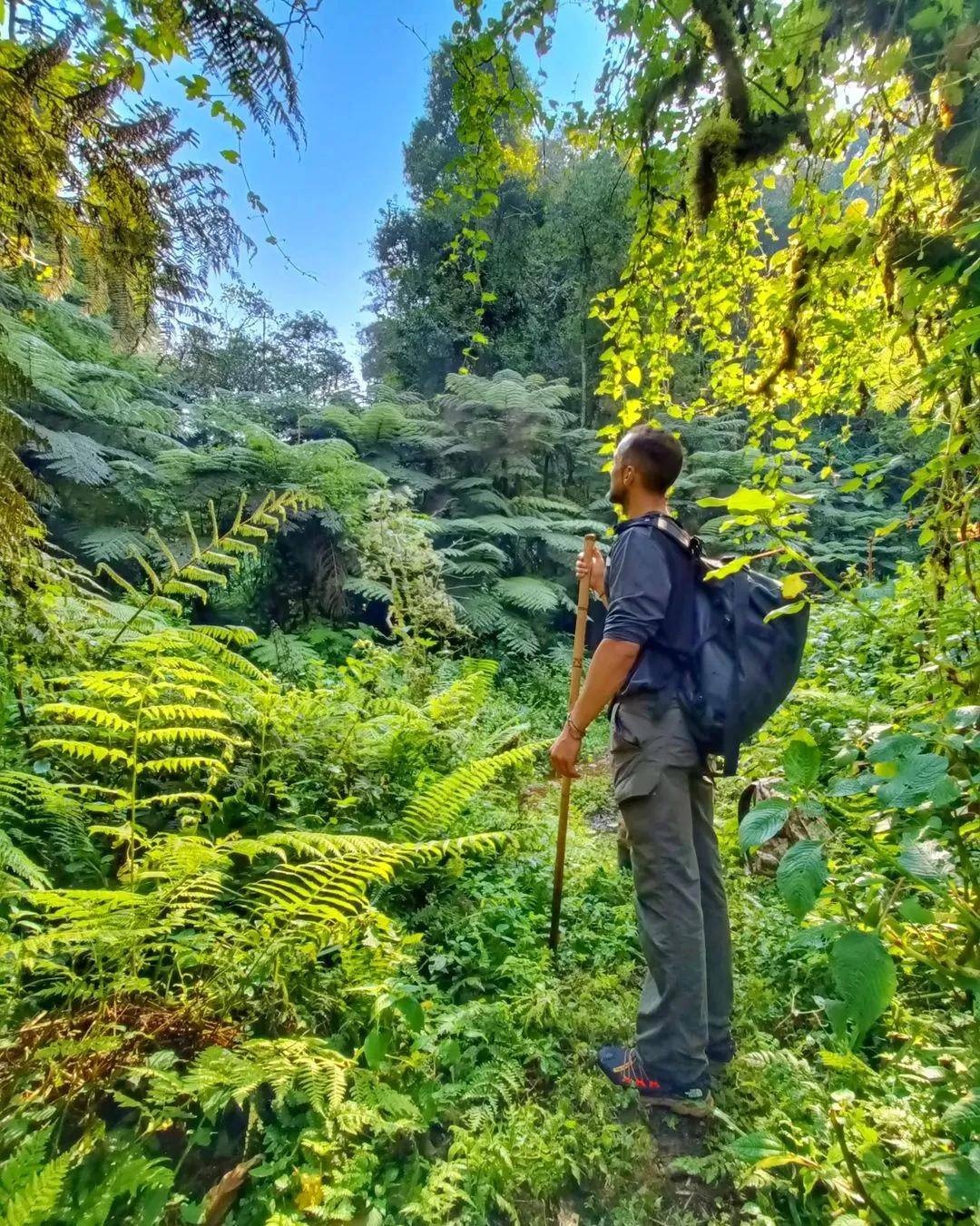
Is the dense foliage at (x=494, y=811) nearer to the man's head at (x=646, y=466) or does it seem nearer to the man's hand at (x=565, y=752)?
the man's head at (x=646, y=466)

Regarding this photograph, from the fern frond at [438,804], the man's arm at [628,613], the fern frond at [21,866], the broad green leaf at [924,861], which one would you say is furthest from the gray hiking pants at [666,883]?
the fern frond at [21,866]

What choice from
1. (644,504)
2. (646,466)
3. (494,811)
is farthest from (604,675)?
(494,811)

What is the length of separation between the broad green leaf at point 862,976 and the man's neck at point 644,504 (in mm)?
1350

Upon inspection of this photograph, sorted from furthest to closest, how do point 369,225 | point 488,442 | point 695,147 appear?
point 369,225 < point 488,442 < point 695,147

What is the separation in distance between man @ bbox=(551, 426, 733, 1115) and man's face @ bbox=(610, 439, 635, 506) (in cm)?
4

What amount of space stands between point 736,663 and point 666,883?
2.18ft

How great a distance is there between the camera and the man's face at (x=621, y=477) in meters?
2.00

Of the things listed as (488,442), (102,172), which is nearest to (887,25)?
(102,172)

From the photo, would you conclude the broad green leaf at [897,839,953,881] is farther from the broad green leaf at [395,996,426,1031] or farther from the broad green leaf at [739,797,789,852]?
the broad green leaf at [395,996,426,1031]

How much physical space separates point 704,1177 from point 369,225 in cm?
1599

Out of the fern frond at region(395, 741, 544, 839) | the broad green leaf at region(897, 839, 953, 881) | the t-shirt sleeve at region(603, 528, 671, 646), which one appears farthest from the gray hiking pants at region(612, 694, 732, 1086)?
the fern frond at region(395, 741, 544, 839)

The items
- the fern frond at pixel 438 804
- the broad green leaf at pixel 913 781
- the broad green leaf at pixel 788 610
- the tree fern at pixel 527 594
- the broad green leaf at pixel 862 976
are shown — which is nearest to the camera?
the broad green leaf at pixel 862 976

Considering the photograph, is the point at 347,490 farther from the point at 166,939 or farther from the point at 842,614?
the point at 166,939

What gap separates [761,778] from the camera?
337 centimetres
